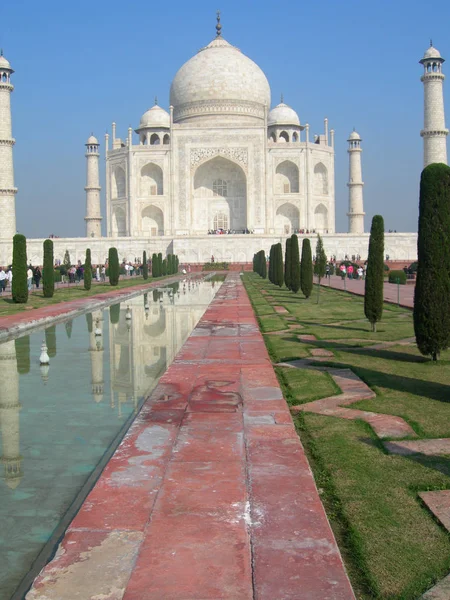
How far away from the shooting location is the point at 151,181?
111 ft

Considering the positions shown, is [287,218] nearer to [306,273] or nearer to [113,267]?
[113,267]

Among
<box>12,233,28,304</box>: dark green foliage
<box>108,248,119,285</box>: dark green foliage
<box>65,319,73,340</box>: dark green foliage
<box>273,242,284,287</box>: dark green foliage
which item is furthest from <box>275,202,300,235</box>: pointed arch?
<box>65,319,73,340</box>: dark green foliage

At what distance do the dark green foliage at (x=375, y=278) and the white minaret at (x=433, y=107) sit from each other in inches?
888

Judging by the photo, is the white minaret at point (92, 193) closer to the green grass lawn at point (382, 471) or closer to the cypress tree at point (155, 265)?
the cypress tree at point (155, 265)

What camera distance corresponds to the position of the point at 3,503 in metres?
2.36

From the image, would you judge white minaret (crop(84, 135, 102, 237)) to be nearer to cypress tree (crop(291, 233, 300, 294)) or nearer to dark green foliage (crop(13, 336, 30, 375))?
cypress tree (crop(291, 233, 300, 294))

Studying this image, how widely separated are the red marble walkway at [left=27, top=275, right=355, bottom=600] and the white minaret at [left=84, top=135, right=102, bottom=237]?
107 feet

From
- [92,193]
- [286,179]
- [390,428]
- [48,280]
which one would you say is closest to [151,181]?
[92,193]

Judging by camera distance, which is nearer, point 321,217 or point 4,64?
point 4,64

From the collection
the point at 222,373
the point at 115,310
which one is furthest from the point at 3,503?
the point at 115,310

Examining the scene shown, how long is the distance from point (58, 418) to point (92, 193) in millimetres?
32492

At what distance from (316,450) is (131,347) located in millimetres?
3567

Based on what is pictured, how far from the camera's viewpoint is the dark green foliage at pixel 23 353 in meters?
5.15

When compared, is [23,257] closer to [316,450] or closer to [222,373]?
[222,373]
